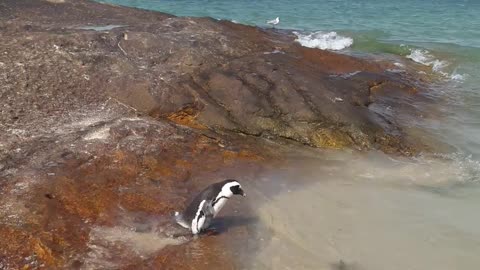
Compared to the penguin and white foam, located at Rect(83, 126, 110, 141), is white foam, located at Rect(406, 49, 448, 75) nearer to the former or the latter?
white foam, located at Rect(83, 126, 110, 141)

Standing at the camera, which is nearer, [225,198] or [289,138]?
[225,198]

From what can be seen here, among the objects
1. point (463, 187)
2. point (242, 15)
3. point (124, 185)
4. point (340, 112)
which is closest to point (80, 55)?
point (124, 185)

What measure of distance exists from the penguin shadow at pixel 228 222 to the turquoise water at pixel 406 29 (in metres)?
4.56

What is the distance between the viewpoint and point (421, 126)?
10.4m

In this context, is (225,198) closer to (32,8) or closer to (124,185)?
(124,185)

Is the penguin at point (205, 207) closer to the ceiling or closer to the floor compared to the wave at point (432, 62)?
closer to the ceiling

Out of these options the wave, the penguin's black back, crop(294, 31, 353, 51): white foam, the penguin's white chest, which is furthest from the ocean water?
crop(294, 31, 353, 51): white foam

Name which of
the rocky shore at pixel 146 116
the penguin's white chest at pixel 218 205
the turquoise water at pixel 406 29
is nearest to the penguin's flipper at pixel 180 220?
the rocky shore at pixel 146 116

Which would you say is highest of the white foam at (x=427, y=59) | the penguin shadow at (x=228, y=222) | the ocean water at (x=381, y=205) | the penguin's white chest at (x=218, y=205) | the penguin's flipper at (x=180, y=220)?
the penguin's white chest at (x=218, y=205)

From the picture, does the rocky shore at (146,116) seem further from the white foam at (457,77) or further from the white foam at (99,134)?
the white foam at (457,77)

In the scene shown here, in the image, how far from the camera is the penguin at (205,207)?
616 centimetres

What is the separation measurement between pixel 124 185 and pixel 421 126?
19.8 feet

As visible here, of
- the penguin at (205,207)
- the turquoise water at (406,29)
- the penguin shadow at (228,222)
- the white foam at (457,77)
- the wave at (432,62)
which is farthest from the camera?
the wave at (432,62)

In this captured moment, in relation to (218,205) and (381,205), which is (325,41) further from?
(218,205)
